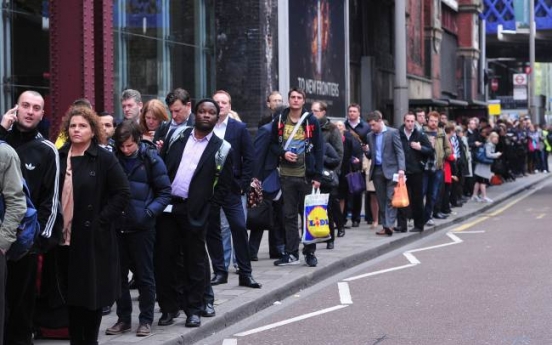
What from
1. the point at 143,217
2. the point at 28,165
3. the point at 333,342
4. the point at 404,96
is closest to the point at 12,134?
the point at 28,165

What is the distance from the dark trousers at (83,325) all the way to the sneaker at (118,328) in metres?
0.90

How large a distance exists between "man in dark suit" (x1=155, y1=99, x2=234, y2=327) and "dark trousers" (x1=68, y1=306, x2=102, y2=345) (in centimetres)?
130

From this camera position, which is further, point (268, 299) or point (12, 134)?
point (268, 299)

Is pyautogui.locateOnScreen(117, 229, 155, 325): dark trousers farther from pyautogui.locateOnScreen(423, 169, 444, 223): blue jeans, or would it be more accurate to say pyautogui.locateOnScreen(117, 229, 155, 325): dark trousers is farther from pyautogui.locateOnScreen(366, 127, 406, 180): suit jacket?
pyautogui.locateOnScreen(423, 169, 444, 223): blue jeans

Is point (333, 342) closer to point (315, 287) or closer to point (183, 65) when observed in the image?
point (315, 287)

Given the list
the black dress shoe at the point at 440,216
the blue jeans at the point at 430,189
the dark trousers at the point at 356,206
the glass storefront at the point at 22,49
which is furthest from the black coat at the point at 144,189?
the black dress shoe at the point at 440,216

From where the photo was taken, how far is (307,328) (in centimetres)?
927

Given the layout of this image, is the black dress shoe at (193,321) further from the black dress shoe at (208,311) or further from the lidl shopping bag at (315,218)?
the lidl shopping bag at (315,218)

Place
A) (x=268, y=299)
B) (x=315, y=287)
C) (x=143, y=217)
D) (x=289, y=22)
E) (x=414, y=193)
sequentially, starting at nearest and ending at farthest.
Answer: (x=143, y=217) → (x=268, y=299) → (x=315, y=287) → (x=414, y=193) → (x=289, y=22)

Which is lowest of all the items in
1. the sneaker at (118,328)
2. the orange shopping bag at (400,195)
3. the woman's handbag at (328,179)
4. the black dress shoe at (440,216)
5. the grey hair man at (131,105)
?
the sneaker at (118,328)

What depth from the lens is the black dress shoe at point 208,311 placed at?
924 cm

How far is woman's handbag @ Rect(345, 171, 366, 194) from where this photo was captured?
1731cm

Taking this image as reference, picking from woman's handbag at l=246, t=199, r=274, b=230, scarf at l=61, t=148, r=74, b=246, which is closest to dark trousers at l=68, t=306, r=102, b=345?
scarf at l=61, t=148, r=74, b=246

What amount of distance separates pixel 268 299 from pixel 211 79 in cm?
1056
